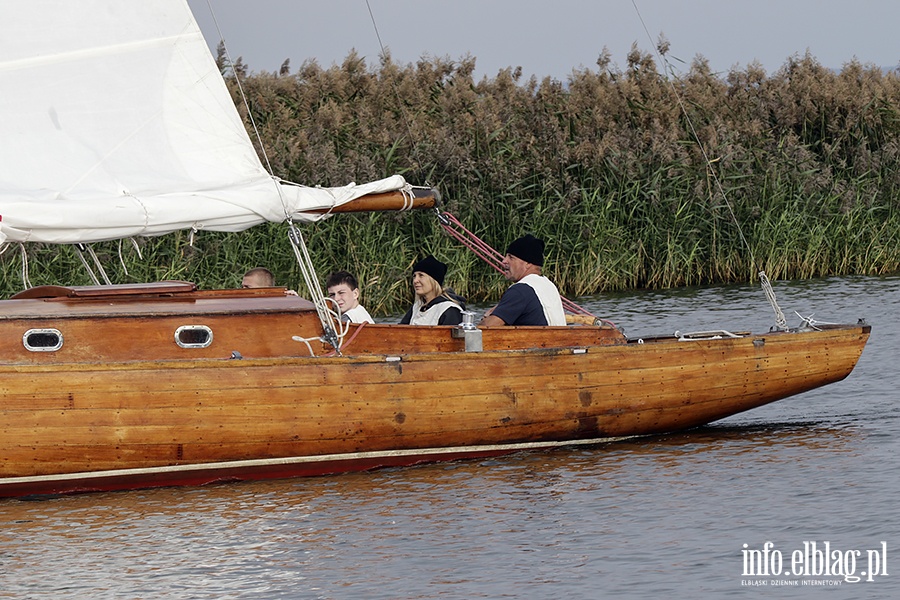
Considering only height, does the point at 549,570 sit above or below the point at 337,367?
below

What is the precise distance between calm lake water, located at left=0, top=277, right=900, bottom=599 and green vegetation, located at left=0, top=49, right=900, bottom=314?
7.30 metres

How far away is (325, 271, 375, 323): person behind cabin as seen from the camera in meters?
11.1

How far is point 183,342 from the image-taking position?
32.7 ft

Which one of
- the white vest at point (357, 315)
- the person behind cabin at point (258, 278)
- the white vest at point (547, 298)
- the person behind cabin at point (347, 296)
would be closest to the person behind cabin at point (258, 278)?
the person behind cabin at point (258, 278)

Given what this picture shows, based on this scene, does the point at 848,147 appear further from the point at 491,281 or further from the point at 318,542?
the point at 318,542

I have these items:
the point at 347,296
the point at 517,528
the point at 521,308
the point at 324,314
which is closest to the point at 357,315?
the point at 347,296

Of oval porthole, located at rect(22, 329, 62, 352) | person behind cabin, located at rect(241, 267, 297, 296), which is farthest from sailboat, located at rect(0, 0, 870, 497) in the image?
person behind cabin, located at rect(241, 267, 297, 296)

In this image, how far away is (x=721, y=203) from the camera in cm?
2031

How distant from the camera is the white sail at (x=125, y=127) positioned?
9914mm

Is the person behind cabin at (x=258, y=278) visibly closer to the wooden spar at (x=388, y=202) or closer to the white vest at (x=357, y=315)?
the white vest at (x=357, y=315)

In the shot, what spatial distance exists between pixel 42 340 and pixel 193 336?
909 millimetres

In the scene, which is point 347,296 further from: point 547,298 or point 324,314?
point 547,298

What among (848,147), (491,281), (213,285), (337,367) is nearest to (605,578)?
(337,367)

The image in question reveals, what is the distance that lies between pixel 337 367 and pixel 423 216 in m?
8.85
